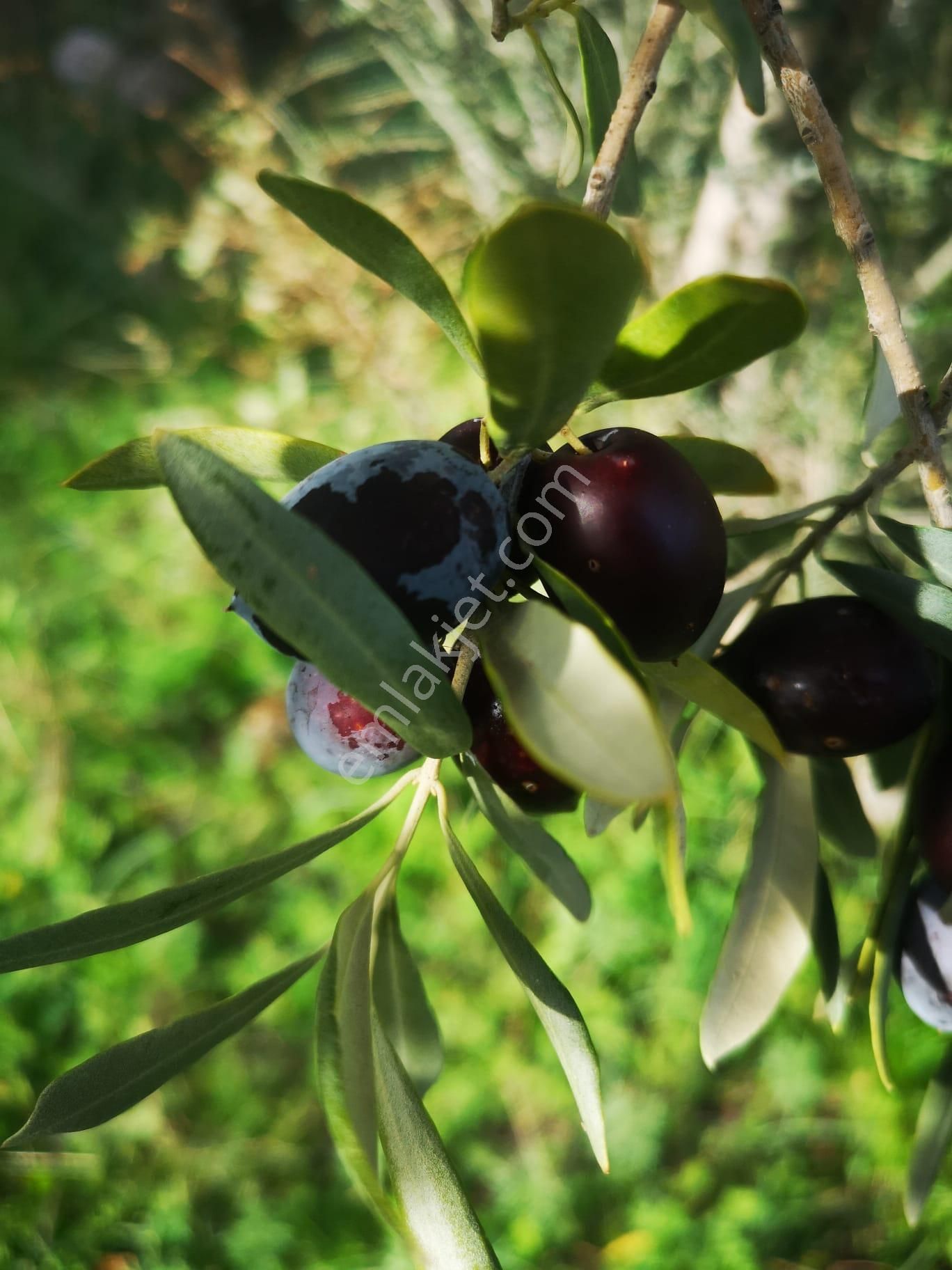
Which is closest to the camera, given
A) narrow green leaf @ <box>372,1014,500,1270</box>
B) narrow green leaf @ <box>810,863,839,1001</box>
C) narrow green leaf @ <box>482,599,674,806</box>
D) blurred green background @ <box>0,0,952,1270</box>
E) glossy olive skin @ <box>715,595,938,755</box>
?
narrow green leaf @ <box>482,599,674,806</box>

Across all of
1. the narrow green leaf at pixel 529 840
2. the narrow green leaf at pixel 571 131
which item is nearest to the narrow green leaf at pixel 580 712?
the narrow green leaf at pixel 529 840

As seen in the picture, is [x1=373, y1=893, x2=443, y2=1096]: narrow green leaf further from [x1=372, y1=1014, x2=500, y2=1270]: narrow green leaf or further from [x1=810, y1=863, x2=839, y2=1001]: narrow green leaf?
[x1=810, y1=863, x2=839, y2=1001]: narrow green leaf

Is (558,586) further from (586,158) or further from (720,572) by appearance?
(586,158)

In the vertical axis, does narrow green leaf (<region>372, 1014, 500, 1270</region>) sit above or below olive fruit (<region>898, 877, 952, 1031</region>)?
below

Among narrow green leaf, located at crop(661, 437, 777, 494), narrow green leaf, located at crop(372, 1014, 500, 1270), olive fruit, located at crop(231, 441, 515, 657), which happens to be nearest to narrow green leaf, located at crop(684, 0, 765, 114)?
narrow green leaf, located at crop(661, 437, 777, 494)

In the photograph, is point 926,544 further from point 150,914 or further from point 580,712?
point 150,914

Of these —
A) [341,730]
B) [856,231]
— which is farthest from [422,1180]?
[856,231]

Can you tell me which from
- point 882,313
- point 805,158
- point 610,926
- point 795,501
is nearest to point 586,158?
point 882,313
